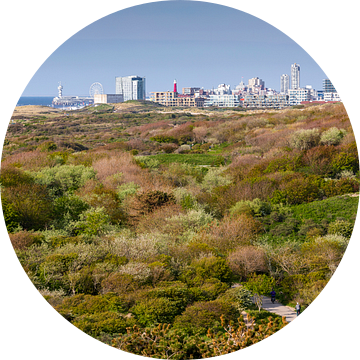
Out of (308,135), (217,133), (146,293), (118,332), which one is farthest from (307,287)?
(217,133)

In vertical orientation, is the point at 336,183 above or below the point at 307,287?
above

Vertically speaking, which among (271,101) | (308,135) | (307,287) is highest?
(271,101)

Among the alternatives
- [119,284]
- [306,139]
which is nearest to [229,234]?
[119,284]

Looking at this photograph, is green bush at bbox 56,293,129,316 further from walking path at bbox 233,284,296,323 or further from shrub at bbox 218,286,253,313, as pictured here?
walking path at bbox 233,284,296,323

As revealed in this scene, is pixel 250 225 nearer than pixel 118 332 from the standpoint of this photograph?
No

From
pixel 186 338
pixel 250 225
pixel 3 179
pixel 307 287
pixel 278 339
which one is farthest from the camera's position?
pixel 3 179

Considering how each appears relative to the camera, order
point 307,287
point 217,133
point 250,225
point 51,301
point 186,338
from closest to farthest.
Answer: point 186,338 < point 51,301 < point 307,287 < point 250,225 < point 217,133

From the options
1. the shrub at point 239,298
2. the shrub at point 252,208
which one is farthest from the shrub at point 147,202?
the shrub at point 239,298

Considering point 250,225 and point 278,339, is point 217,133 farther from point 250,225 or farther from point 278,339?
point 278,339
